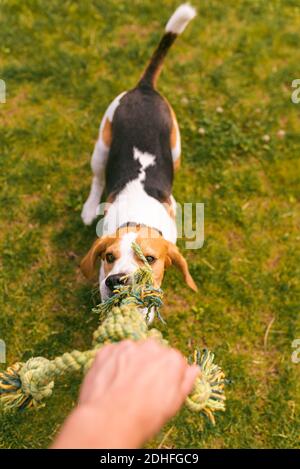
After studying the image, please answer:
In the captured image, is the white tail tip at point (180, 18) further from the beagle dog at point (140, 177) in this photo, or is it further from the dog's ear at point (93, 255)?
the dog's ear at point (93, 255)

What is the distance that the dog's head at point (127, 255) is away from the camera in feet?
10.0

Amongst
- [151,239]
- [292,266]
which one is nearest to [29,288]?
[151,239]

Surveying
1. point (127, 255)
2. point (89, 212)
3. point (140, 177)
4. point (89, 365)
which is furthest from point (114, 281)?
point (89, 212)

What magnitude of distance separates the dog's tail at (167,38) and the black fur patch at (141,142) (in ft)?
0.87

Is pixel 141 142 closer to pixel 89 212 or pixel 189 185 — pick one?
pixel 89 212

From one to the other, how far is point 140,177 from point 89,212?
1.01 meters

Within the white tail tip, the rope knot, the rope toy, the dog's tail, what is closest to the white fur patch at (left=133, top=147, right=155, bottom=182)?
the dog's tail

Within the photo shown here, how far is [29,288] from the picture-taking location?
4473 mm

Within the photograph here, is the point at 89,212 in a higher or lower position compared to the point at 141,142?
lower

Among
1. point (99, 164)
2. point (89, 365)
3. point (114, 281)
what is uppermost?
point (89, 365)

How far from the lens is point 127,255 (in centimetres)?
315
